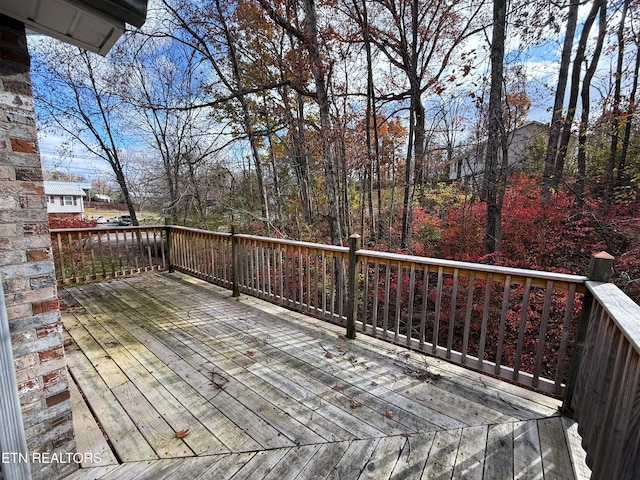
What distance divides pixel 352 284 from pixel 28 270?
2.25 m

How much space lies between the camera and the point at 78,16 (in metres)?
1.26

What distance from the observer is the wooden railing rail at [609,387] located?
1000mm

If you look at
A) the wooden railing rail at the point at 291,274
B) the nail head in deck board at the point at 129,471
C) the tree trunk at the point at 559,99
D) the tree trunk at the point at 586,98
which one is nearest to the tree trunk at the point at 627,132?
the tree trunk at the point at 586,98

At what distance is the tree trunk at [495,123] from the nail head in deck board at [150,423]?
5.40 meters

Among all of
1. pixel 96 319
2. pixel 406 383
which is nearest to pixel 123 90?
pixel 96 319

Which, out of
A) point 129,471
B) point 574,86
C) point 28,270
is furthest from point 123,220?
point 574,86

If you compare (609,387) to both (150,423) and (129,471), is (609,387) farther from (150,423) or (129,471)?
(150,423)

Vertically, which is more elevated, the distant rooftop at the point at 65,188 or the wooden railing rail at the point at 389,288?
the distant rooftop at the point at 65,188

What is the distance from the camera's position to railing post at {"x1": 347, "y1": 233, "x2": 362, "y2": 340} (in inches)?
111

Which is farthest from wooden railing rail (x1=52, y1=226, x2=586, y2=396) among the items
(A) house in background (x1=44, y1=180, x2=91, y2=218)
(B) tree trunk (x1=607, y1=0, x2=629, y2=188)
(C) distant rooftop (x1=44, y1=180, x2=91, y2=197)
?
(C) distant rooftop (x1=44, y1=180, x2=91, y2=197)

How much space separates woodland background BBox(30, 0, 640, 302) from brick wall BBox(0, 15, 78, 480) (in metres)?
3.80

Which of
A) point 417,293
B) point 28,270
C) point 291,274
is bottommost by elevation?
point 417,293

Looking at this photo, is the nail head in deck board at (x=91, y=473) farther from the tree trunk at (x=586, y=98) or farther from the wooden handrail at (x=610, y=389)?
the tree trunk at (x=586, y=98)

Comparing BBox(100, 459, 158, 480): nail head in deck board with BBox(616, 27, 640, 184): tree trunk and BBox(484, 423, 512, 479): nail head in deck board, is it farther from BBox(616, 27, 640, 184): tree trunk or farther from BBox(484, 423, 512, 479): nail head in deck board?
BBox(616, 27, 640, 184): tree trunk
